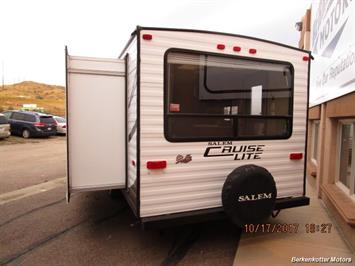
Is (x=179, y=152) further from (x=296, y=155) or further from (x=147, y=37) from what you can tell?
(x=296, y=155)

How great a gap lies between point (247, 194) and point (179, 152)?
0.97m

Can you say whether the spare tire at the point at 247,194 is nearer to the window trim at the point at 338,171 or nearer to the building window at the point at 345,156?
the window trim at the point at 338,171

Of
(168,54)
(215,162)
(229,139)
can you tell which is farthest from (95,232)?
(168,54)

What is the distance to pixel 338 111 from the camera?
4.65 m

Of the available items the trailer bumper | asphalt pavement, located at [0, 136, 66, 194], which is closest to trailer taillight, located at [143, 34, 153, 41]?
the trailer bumper

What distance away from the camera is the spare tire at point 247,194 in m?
3.48

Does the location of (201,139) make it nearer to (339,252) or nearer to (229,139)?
(229,139)

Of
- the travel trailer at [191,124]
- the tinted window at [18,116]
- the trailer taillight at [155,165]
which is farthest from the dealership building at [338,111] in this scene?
the tinted window at [18,116]

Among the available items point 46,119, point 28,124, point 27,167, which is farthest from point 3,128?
point 27,167

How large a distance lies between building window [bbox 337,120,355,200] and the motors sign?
0.60 m

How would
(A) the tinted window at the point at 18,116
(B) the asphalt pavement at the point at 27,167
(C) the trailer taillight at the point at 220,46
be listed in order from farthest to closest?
(A) the tinted window at the point at 18,116 → (B) the asphalt pavement at the point at 27,167 → (C) the trailer taillight at the point at 220,46

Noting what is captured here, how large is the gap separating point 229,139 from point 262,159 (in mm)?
591

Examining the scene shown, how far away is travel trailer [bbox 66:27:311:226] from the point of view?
335cm

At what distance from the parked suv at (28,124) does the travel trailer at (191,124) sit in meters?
15.6
